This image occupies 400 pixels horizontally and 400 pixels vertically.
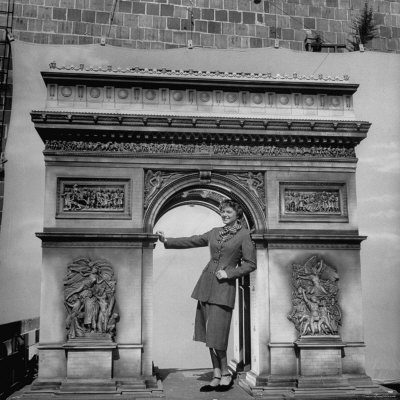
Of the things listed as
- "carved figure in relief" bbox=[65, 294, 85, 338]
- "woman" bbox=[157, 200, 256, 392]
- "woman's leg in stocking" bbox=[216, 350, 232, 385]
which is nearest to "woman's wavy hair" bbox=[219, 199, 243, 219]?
"woman" bbox=[157, 200, 256, 392]

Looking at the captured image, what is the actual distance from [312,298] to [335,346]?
38.4 inches

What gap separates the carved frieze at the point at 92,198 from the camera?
37.8 feet

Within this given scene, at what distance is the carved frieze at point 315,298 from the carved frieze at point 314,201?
0.90m

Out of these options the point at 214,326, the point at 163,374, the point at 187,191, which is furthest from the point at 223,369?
the point at 187,191

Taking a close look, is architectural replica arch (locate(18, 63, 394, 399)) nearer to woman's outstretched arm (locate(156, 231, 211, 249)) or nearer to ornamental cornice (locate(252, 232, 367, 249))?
A: ornamental cornice (locate(252, 232, 367, 249))

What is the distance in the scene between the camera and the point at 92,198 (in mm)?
11586

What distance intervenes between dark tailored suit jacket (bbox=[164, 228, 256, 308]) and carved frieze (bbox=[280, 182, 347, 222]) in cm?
123

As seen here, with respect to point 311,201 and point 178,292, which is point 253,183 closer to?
point 311,201

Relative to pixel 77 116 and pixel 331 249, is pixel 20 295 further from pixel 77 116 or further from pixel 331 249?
pixel 331 249

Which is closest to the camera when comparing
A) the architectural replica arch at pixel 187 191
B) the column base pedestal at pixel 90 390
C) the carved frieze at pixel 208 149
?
the column base pedestal at pixel 90 390

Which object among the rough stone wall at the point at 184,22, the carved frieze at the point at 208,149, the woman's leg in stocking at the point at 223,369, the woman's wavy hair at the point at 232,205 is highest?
the rough stone wall at the point at 184,22

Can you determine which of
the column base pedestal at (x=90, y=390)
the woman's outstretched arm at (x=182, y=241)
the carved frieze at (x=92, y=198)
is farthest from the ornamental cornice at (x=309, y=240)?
the column base pedestal at (x=90, y=390)

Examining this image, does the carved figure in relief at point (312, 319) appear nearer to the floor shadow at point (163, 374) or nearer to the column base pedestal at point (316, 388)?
the column base pedestal at point (316, 388)

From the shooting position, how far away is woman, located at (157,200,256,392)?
1086 cm
